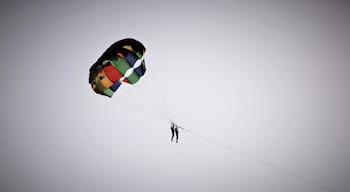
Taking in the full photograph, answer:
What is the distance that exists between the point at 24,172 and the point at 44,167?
6.14 m

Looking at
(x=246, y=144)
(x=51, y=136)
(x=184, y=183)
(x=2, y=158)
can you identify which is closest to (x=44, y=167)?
(x=2, y=158)

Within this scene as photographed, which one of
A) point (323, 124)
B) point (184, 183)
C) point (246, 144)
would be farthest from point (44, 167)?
point (323, 124)

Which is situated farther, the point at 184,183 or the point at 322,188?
the point at 184,183

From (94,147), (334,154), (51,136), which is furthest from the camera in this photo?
(51,136)

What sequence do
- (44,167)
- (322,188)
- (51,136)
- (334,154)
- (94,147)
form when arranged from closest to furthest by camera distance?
(322,188)
(334,154)
(44,167)
(94,147)
(51,136)

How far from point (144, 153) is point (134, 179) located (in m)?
16.0

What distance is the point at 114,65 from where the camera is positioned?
44.7 feet

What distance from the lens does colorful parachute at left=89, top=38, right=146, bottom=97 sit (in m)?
13.2

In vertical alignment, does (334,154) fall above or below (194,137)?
above

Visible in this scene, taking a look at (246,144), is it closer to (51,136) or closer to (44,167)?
(44,167)

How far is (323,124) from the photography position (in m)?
73.4

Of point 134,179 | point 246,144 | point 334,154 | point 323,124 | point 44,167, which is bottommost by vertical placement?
point 44,167

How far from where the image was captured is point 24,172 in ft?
254

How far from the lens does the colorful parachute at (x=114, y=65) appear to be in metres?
13.2
